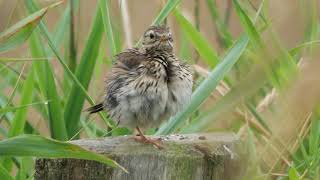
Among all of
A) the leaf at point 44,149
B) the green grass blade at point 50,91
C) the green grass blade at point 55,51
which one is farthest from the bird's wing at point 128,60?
the leaf at point 44,149

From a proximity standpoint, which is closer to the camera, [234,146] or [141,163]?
[141,163]

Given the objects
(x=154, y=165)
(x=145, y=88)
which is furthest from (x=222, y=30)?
(x=154, y=165)

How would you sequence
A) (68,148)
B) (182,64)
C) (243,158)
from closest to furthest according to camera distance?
(68,148) < (243,158) < (182,64)

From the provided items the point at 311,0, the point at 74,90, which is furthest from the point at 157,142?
the point at 311,0

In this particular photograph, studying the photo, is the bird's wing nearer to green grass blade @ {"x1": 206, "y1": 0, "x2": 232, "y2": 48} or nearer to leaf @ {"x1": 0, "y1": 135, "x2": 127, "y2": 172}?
green grass blade @ {"x1": 206, "y1": 0, "x2": 232, "y2": 48}

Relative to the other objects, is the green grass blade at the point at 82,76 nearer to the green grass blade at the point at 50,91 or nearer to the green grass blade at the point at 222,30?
the green grass blade at the point at 50,91

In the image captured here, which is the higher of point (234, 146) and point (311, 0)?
point (311, 0)

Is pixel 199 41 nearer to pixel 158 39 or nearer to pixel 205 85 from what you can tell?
pixel 158 39

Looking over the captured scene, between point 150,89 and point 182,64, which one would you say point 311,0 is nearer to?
point 182,64
